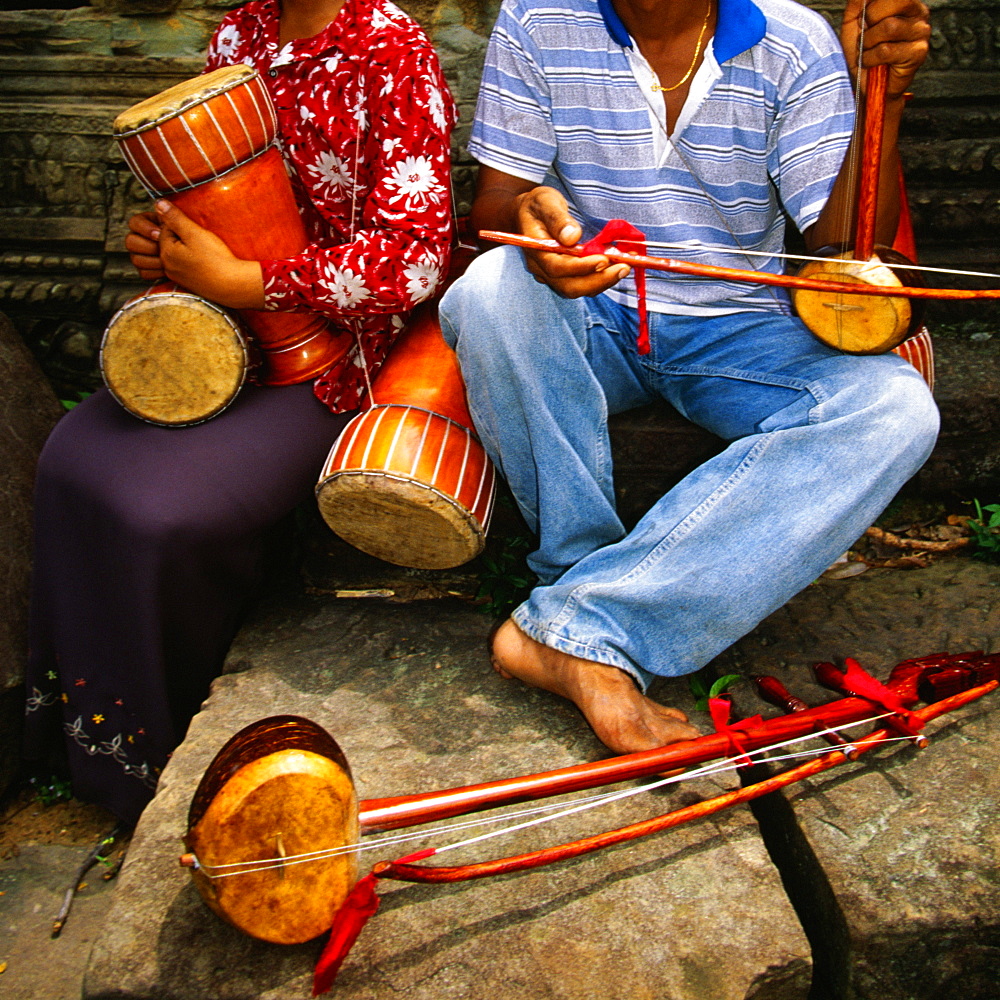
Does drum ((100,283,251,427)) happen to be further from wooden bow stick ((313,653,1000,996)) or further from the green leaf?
the green leaf

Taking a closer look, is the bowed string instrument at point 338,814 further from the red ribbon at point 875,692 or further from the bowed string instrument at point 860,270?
the bowed string instrument at point 860,270

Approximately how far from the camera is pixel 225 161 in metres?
1.94

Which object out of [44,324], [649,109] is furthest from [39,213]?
[649,109]

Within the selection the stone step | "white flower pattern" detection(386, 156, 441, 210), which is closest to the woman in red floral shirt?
"white flower pattern" detection(386, 156, 441, 210)

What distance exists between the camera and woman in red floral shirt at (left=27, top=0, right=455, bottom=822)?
78.3 inches

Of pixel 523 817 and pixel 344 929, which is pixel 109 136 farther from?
pixel 344 929

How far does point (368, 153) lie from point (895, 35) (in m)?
1.18

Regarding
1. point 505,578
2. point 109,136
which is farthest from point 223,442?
point 109,136

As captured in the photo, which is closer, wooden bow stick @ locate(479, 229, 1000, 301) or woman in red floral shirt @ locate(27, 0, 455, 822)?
wooden bow stick @ locate(479, 229, 1000, 301)

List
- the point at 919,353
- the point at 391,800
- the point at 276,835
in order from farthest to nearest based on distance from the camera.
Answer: the point at 919,353 → the point at 391,800 → the point at 276,835

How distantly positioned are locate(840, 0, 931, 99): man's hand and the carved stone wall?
4.09 ft

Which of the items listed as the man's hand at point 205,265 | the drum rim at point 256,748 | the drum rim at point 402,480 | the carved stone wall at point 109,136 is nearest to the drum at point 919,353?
the carved stone wall at point 109,136

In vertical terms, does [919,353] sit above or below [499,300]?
below

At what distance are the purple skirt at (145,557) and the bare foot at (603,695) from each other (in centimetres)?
71
